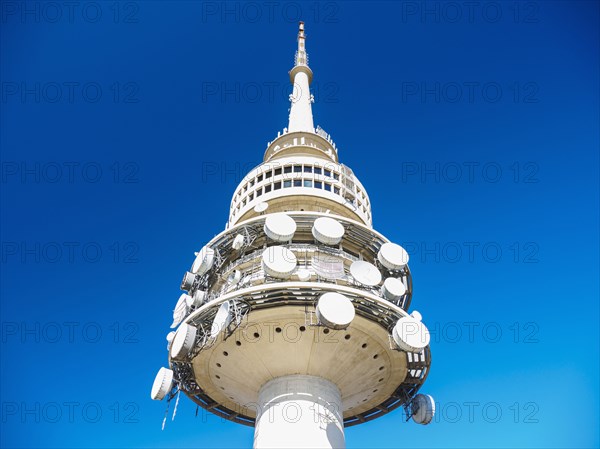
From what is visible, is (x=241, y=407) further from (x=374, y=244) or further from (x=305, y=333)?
(x=374, y=244)

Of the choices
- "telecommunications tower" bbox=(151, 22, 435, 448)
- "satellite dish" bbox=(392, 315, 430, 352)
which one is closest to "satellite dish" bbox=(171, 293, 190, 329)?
"telecommunications tower" bbox=(151, 22, 435, 448)

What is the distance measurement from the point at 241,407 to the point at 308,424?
726 cm

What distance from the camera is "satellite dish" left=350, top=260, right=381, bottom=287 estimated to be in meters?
27.8

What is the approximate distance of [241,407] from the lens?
1252 inches

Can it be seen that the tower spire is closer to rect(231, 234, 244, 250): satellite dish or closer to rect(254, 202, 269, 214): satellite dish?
rect(254, 202, 269, 214): satellite dish

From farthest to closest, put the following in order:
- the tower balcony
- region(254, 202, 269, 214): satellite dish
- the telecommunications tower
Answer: the tower balcony < region(254, 202, 269, 214): satellite dish < the telecommunications tower

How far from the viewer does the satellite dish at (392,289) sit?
2812 centimetres

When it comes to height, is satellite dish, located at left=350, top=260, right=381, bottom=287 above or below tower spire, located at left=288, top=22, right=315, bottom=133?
below

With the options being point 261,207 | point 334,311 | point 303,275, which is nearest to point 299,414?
point 334,311

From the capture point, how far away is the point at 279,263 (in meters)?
26.4

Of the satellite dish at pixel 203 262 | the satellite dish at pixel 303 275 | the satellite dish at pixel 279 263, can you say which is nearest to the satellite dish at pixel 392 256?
the satellite dish at pixel 303 275

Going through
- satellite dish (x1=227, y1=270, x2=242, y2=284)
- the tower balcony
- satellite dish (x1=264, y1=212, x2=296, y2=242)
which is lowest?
satellite dish (x1=227, y1=270, x2=242, y2=284)

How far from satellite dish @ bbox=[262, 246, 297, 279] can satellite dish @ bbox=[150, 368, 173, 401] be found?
8.17 metres

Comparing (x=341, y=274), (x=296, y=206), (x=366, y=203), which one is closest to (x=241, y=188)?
(x=296, y=206)
